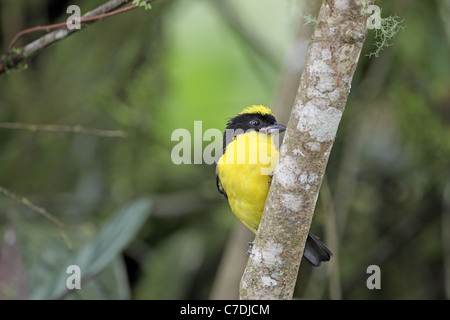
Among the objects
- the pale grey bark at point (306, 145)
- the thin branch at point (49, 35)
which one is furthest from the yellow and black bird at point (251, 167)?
the thin branch at point (49, 35)

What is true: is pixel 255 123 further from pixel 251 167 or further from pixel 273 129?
pixel 251 167

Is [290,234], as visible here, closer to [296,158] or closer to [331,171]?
[296,158]

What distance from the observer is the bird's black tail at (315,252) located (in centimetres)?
250

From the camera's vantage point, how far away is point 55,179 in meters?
4.33

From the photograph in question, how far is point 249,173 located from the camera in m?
2.41

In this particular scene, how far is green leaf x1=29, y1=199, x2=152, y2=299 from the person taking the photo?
2.52 meters

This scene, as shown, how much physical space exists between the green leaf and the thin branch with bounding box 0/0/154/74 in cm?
91

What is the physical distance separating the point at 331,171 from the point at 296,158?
2.09 m

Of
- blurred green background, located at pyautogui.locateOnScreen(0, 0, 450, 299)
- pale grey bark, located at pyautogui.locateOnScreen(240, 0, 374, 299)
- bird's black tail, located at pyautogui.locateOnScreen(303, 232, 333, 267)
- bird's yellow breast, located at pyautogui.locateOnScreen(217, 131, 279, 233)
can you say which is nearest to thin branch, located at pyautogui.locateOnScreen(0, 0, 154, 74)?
pale grey bark, located at pyautogui.locateOnScreen(240, 0, 374, 299)

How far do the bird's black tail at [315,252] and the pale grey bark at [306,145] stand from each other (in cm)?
69

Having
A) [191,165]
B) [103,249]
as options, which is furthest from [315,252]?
[191,165]

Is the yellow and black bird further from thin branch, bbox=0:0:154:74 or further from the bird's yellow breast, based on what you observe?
thin branch, bbox=0:0:154:74

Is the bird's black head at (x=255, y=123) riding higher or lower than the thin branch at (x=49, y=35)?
lower

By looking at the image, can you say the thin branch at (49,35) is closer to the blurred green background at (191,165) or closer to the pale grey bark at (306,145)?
the pale grey bark at (306,145)
